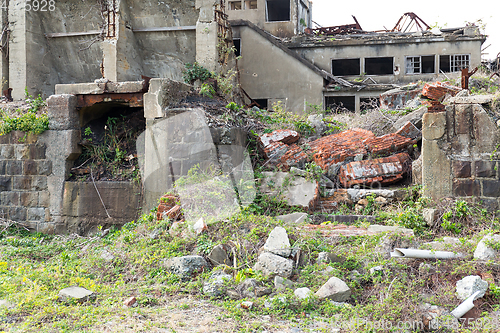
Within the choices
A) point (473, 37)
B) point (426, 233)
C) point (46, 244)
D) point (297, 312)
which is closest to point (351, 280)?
point (297, 312)

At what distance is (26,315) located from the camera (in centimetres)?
434

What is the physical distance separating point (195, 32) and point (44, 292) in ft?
31.1

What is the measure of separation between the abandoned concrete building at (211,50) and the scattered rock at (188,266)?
787cm

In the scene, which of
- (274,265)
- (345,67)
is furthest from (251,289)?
(345,67)

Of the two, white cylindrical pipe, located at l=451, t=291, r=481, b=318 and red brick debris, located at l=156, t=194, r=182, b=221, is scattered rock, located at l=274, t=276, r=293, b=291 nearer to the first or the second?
white cylindrical pipe, located at l=451, t=291, r=481, b=318

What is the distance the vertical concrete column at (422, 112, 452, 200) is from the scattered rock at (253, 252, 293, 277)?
2715 mm

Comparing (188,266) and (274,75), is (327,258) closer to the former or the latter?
(188,266)

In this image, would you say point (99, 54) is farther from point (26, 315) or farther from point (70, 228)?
point (26, 315)

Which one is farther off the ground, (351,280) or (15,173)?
(15,173)

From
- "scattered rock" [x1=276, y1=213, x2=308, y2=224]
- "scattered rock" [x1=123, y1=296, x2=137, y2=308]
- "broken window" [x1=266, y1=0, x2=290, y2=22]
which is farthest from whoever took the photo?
"broken window" [x1=266, y1=0, x2=290, y2=22]

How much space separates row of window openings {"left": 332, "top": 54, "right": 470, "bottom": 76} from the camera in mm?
15352

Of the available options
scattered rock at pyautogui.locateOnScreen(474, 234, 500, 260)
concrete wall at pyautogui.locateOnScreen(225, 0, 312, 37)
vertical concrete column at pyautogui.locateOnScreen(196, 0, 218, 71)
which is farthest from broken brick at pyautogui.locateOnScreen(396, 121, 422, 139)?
concrete wall at pyautogui.locateOnScreen(225, 0, 312, 37)

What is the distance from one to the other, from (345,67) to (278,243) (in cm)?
1282

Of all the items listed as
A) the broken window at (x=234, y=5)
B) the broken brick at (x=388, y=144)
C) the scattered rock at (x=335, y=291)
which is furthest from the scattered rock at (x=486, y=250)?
the broken window at (x=234, y=5)
